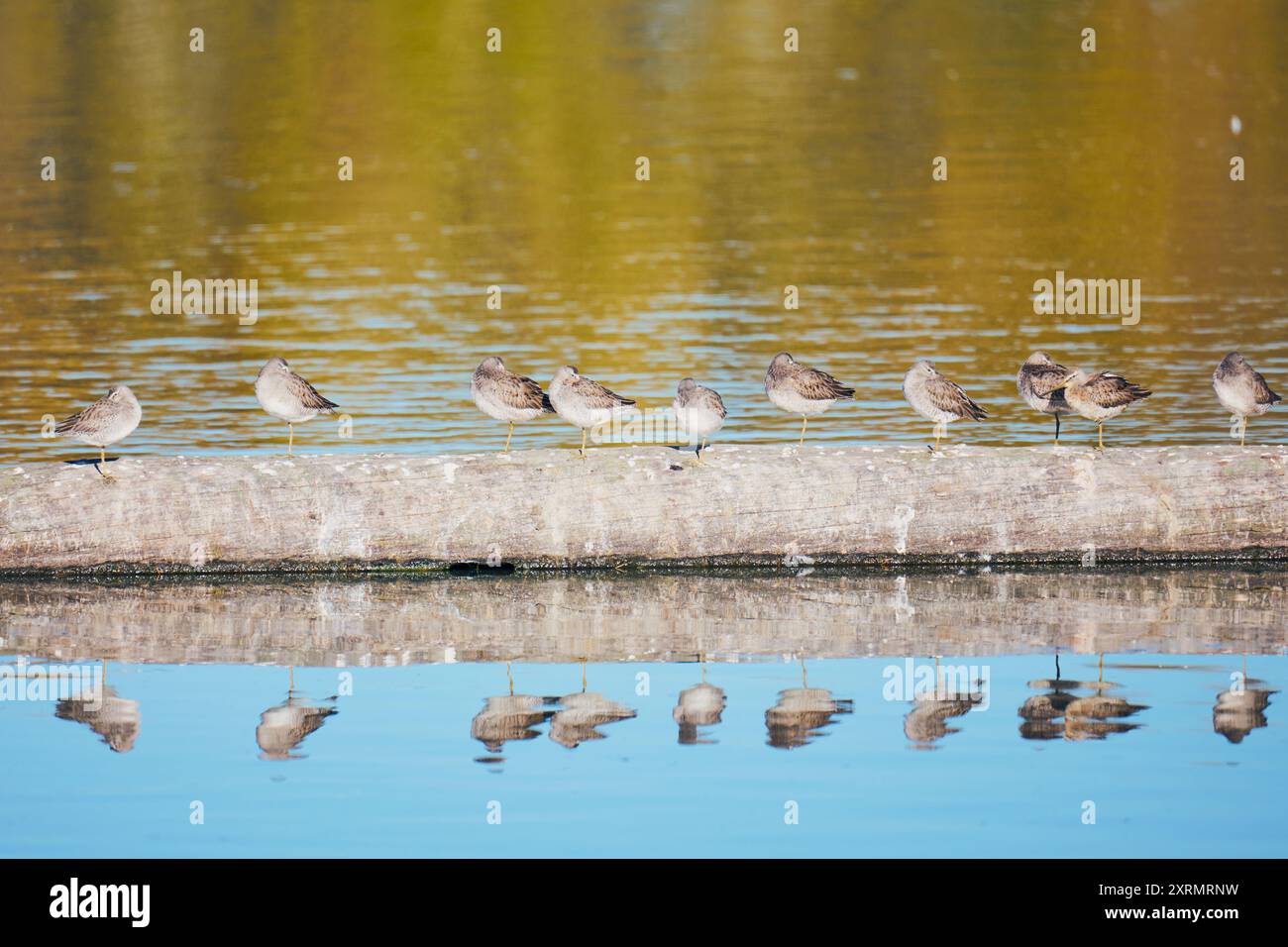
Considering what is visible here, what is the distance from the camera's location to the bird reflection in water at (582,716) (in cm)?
1262

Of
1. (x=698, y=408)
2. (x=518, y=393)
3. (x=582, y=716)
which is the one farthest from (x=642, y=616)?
(x=518, y=393)

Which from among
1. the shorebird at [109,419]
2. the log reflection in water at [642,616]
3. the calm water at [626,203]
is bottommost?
the log reflection in water at [642,616]

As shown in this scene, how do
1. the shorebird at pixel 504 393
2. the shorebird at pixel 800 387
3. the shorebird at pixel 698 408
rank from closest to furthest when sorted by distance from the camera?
the shorebird at pixel 698 408 → the shorebird at pixel 504 393 → the shorebird at pixel 800 387

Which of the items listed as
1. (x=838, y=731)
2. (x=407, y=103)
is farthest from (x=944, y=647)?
(x=407, y=103)

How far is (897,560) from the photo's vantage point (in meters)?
17.6

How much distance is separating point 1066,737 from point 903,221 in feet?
115

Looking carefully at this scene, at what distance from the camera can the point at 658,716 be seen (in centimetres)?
1306

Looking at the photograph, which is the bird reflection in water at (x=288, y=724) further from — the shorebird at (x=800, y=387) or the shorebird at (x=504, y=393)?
the shorebird at (x=800, y=387)

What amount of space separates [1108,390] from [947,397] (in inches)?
62.1

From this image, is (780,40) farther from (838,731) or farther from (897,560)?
(838,731)

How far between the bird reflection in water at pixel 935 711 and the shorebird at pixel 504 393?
592 cm

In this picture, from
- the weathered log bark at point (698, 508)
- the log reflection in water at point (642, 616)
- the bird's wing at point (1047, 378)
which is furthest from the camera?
the bird's wing at point (1047, 378)

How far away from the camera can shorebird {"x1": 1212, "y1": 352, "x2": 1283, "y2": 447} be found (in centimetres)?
1820

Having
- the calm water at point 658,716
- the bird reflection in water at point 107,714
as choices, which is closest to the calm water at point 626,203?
the calm water at point 658,716
